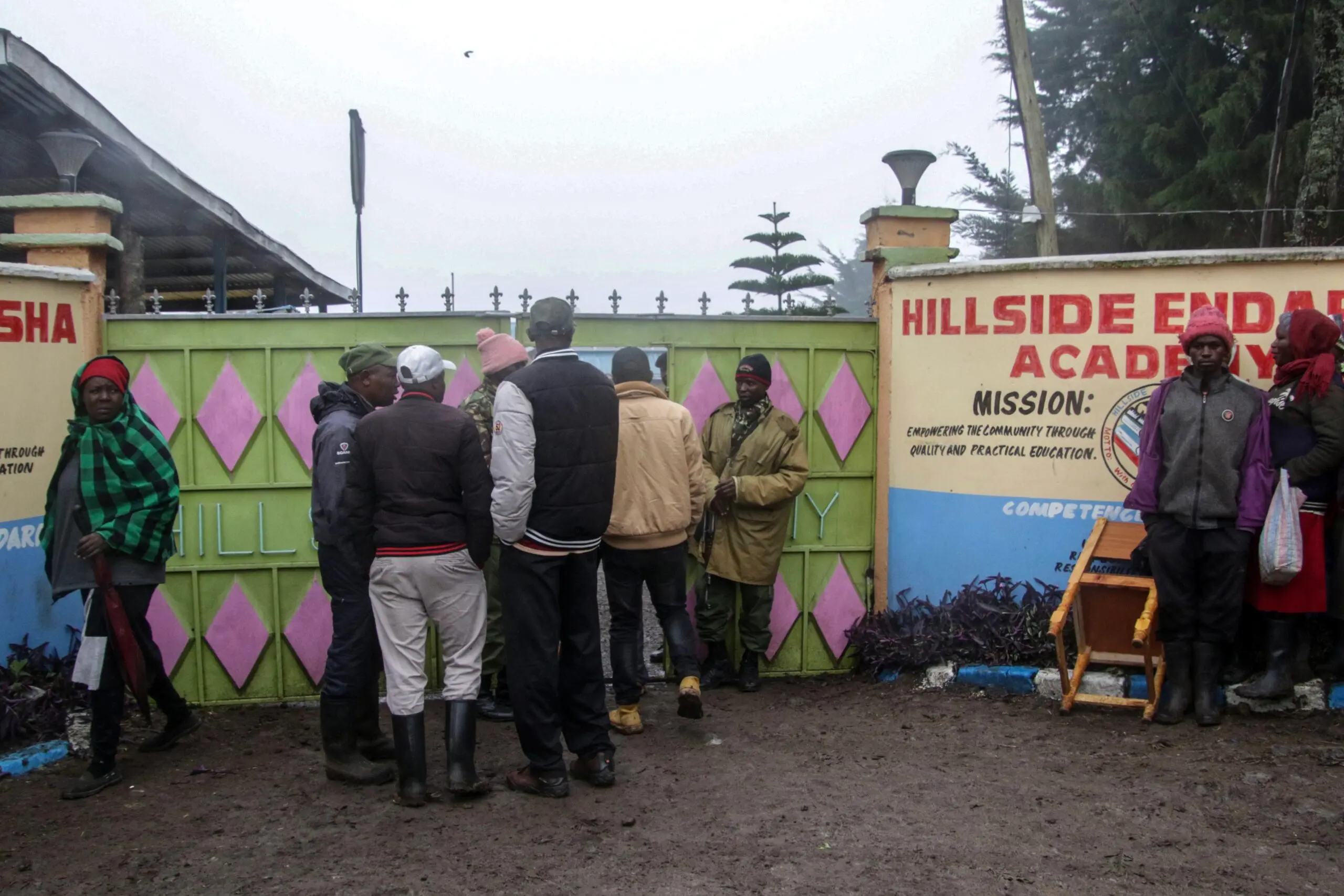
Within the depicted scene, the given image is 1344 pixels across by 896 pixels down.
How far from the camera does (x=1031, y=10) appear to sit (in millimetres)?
19234

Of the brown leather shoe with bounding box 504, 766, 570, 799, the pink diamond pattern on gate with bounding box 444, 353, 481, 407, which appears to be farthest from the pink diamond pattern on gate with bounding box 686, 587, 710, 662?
the brown leather shoe with bounding box 504, 766, 570, 799

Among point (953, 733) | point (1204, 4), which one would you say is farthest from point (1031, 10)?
point (953, 733)

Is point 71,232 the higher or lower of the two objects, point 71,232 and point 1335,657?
the higher

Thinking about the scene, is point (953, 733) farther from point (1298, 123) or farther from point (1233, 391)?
point (1298, 123)

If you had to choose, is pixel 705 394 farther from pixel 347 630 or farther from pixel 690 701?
pixel 347 630

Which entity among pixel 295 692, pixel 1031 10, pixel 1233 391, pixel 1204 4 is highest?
pixel 1031 10

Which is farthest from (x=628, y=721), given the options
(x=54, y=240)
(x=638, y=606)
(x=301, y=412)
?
(x=54, y=240)

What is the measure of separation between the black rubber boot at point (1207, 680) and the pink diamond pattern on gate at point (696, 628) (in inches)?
101

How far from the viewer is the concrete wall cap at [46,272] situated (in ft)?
17.6

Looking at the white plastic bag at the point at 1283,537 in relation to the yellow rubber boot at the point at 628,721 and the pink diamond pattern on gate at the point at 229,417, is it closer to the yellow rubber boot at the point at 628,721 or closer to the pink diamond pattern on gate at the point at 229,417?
the yellow rubber boot at the point at 628,721

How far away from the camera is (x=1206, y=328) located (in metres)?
4.97

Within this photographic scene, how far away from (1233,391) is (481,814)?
3880 millimetres

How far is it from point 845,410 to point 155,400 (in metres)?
3.89

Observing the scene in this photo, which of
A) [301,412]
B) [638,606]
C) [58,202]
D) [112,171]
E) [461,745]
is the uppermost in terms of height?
[112,171]
